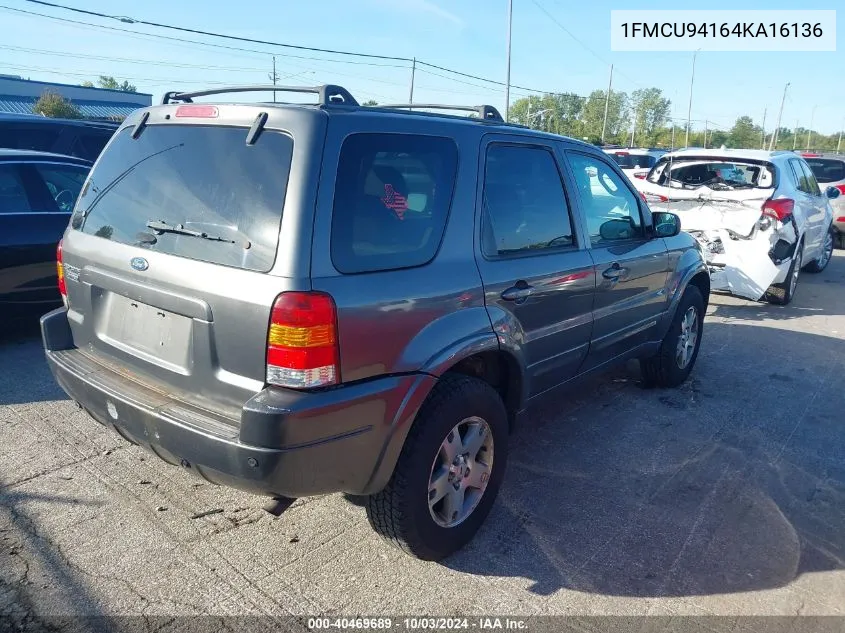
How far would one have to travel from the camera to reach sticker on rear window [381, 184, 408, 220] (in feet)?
8.62

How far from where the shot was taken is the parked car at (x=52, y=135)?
850cm

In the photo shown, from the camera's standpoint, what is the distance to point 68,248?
3.14 metres

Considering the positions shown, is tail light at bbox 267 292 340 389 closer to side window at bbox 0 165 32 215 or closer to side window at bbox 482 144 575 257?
side window at bbox 482 144 575 257

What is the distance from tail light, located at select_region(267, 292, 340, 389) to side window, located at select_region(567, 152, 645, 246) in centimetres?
205

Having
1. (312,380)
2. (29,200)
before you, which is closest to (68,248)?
(312,380)

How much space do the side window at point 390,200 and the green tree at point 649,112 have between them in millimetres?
77741

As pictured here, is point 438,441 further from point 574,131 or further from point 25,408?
point 574,131

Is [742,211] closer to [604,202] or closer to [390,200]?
[604,202]

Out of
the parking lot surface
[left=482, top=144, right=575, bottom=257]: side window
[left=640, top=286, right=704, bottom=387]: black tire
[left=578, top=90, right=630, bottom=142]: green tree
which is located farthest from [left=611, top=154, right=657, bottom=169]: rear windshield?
[left=578, top=90, right=630, bottom=142]: green tree

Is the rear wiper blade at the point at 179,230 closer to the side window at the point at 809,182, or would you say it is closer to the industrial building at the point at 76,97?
the side window at the point at 809,182

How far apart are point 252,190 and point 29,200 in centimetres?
416

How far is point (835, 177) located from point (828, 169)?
0.95 ft

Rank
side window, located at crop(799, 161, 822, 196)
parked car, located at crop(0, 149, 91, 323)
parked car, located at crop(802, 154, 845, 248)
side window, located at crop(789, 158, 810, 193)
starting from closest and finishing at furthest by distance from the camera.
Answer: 1. parked car, located at crop(0, 149, 91, 323)
2. side window, located at crop(789, 158, 810, 193)
3. side window, located at crop(799, 161, 822, 196)
4. parked car, located at crop(802, 154, 845, 248)

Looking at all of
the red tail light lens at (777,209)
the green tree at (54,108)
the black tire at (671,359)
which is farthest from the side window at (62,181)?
the green tree at (54,108)
